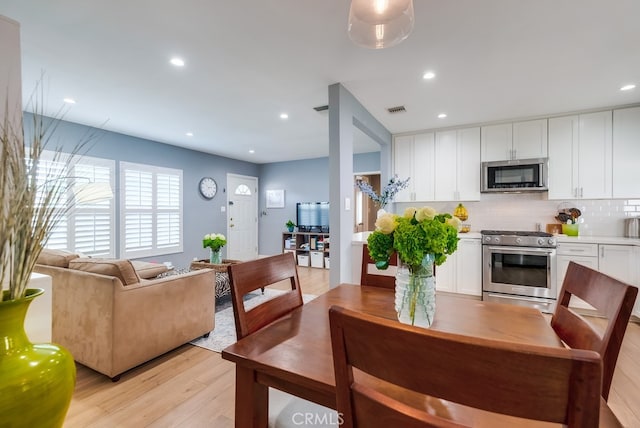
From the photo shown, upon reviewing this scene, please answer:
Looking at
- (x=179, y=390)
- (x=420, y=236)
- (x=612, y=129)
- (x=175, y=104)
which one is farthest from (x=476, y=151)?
(x=179, y=390)

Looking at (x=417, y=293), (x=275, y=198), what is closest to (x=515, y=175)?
(x=417, y=293)

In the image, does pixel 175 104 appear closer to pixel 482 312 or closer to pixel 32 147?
pixel 32 147

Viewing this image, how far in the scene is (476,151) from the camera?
3980mm

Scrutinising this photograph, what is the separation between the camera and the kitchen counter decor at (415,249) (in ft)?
3.01

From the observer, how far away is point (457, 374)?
443 millimetres

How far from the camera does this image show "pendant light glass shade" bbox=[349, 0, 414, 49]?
1210 millimetres

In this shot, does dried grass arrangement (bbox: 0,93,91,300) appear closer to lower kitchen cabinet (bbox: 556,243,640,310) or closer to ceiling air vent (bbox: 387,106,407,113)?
ceiling air vent (bbox: 387,106,407,113)

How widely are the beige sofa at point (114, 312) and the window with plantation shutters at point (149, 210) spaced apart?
221 centimetres

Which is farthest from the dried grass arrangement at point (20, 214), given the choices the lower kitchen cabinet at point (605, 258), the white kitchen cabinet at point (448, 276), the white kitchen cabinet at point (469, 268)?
the lower kitchen cabinet at point (605, 258)

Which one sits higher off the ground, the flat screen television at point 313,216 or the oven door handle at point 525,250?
the flat screen television at point 313,216

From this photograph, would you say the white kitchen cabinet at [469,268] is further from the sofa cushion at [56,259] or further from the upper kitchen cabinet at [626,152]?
the sofa cushion at [56,259]

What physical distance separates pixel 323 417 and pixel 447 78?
296cm

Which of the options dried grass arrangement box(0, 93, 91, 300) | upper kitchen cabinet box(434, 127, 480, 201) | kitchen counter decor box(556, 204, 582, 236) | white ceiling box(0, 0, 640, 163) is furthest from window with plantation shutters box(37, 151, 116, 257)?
kitchen counter decor box(556, 204, 582, 236)

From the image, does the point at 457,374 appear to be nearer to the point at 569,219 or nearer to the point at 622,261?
the point at 622,261
